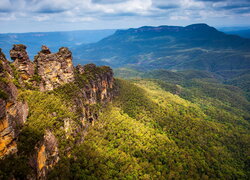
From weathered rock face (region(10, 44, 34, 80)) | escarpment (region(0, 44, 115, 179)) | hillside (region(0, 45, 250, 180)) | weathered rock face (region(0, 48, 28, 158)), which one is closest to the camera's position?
weathered rock face (region(0, 48, 28, 158))

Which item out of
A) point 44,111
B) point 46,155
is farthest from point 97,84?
point 46,155

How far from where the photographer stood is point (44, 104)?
138ft

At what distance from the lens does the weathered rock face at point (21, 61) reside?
149ft

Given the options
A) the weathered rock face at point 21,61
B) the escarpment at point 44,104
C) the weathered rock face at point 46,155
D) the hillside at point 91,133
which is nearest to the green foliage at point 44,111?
the escarpment at point 44,104

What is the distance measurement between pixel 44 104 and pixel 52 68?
1707cm

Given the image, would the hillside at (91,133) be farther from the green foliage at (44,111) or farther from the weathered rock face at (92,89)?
the weathered rock face at (92,89)

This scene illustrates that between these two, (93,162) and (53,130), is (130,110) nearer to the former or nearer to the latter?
(93,162)

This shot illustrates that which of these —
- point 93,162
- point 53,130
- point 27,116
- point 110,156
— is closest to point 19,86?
point 27,116

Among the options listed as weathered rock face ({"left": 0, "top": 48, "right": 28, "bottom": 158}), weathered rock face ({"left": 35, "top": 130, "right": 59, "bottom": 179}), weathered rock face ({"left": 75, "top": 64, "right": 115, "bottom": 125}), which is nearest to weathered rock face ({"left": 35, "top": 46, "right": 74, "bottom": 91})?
weathered rock face ({"left": 75, "top": 64, "right": 115, "bottom": 125})

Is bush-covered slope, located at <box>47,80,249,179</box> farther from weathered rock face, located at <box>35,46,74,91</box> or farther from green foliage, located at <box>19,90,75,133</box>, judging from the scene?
weathered rock face, located at <box>35,46,74,91</box>

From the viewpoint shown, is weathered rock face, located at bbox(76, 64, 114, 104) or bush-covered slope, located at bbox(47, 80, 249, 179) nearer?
bush-covered slope, located at bbox(47, 80, 249, 179)

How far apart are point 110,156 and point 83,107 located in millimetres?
19430

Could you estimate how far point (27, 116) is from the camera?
34.3 meters

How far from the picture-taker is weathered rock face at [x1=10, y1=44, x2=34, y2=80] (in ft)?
149
